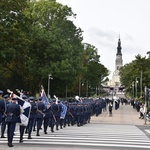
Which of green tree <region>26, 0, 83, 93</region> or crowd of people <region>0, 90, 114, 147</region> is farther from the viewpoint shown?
green tree <region>26, 0, 83, 93</region>

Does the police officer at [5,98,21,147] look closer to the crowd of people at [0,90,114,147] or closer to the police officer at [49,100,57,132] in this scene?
the crowd of people at [0,90,114,147]

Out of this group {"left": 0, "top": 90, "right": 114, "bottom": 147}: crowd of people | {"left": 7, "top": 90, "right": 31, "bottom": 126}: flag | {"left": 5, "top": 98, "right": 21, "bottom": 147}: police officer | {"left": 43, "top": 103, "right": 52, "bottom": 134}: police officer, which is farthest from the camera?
{"left": 43, "top": 103, "right": 52, "bottom": 134}: police officer

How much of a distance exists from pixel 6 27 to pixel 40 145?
29064 millimetres

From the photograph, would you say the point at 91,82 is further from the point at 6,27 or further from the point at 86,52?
the point at 6,27

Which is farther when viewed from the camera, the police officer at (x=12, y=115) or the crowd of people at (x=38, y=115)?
the crowd of people at (x=38, y=115)

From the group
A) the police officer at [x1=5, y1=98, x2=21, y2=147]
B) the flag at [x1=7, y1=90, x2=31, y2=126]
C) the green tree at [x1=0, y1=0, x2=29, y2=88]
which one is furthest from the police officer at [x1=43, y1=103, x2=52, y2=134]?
the green tree at [x1=0, y1=0, x2=29, y2=88]

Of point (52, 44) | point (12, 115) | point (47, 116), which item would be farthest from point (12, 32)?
point (12, 115)

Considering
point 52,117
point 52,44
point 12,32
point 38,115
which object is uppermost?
point 52,44

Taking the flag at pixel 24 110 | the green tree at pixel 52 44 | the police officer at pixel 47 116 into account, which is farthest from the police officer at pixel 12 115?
the green tree at pixel 52 44

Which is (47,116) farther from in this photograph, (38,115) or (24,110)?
(24,110)

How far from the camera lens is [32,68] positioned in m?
60.7

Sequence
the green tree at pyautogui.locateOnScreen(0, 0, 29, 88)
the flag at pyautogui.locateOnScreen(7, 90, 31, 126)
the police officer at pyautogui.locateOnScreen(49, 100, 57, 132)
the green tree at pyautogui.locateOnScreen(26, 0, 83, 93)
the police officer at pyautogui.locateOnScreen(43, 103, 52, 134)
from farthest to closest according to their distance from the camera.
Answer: the green tree at pyautogui.locateOnScreen(26, 0, 83, 93), the green tree at pyautogui.locateOnScreen(0, 0, 29, 88), the police officer at pyautogui.locateOnScreen(49, 100, 57, 132), the police officer at pyautogui.locateOnScreen(43, 103, 52, 134), the flag at pyautogui.locateOnScreen(7, 90, 31, 126)

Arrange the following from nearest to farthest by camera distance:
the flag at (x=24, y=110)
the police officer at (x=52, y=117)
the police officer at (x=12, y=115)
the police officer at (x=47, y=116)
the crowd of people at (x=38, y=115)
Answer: the police officer at (x=12, y=115)
the crowd of people at (x=38, y=115)
the flag at (x=24, y=110)
the police officer at (x=47, y=116)
the police officer at (x=52, y=117)

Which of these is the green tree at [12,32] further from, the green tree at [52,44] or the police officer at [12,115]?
the police officer at [12,115]
